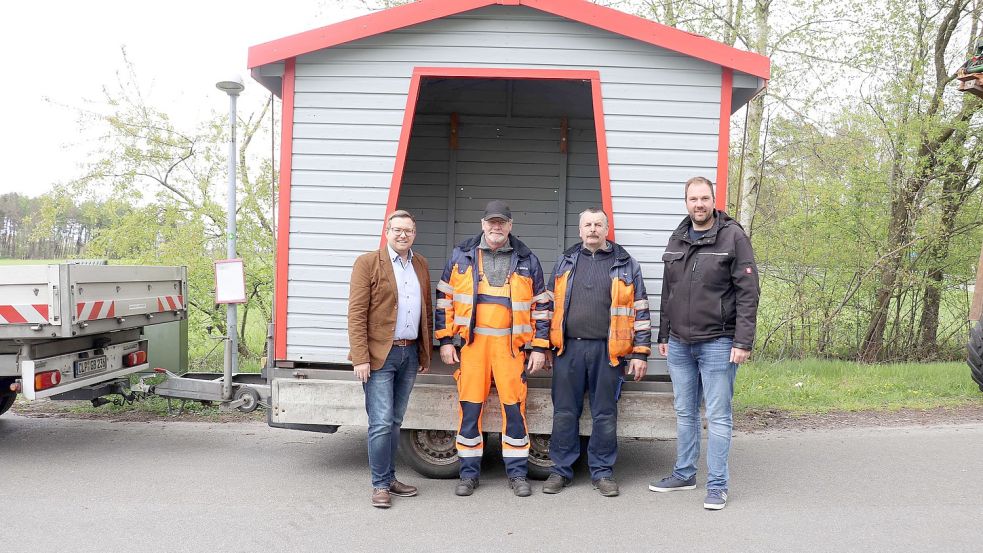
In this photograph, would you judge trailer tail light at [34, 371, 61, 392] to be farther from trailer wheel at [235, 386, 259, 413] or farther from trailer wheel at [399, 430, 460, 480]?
trailer wheel at [399, 430, 460, 480]

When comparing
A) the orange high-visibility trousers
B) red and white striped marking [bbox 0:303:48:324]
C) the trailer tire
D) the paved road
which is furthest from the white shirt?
the trailer tire

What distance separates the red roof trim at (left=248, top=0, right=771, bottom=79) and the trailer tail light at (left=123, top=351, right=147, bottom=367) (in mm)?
3011

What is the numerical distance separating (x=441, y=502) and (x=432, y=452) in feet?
1.74

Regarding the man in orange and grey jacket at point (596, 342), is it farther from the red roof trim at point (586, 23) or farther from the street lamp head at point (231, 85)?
the street lamp head at point (231, 85)

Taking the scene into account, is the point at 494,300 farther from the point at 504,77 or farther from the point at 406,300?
the point at 504,77

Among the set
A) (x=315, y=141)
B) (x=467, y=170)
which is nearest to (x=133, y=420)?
(x=315, y=141)

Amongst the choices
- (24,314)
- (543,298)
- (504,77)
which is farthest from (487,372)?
(24,314)

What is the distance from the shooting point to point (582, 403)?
4.41 m

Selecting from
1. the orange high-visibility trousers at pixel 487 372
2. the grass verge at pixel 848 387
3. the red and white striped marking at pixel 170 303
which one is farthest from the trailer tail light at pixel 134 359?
the grass verge at pixel 848 387

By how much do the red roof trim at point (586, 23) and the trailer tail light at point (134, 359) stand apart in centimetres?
301

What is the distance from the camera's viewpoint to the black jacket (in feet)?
13.1

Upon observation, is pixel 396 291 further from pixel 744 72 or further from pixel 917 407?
pixel 917 407

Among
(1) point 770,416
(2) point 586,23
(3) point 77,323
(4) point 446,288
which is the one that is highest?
(2) point 586,23

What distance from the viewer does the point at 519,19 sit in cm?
460
